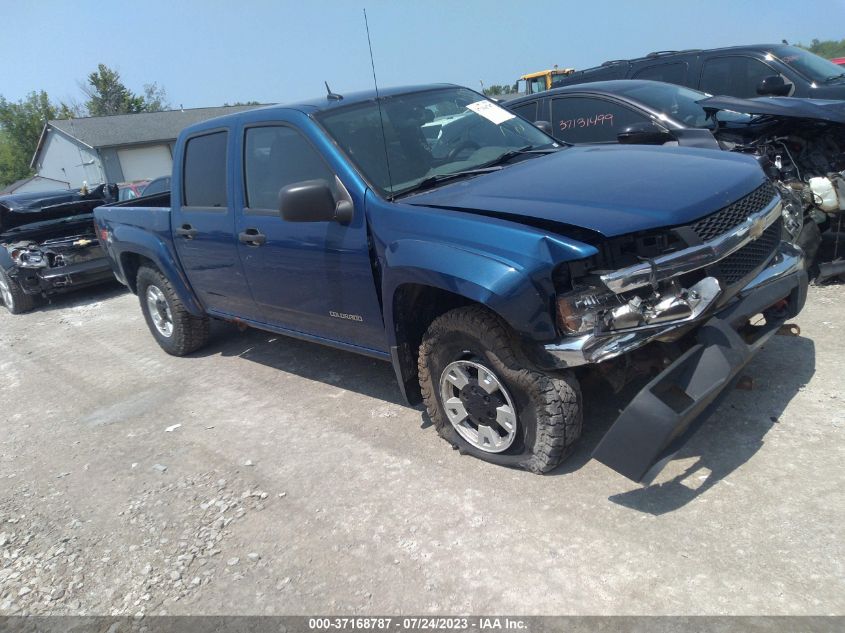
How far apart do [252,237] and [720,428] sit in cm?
310

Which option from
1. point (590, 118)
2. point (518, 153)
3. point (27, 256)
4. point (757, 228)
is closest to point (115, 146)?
point (27, 256)

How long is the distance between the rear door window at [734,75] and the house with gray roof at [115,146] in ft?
111

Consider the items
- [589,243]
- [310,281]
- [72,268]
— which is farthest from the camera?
[72,268]

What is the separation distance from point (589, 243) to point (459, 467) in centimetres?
149

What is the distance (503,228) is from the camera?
301 centimetres

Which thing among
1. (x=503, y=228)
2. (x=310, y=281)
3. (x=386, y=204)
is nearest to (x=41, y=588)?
(x=310, y=281)

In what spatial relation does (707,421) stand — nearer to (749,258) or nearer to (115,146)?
(749,258)

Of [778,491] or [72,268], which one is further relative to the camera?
[72,268]

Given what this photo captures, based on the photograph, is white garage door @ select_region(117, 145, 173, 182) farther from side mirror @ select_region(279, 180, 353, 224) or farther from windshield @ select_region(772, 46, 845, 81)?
side mirror @ select_region(279, 180, 353, 224)

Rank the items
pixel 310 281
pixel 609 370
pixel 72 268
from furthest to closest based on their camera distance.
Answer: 1. pixel 72 268
2. pixel 310 281
3. pixel 609 370

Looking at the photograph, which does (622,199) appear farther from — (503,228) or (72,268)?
(72,268)

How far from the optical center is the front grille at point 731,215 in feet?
9.89

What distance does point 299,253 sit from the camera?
416 cm

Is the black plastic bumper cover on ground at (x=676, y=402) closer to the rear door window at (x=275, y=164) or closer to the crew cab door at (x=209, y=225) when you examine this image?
the rear door window at (x=275, y=164)
